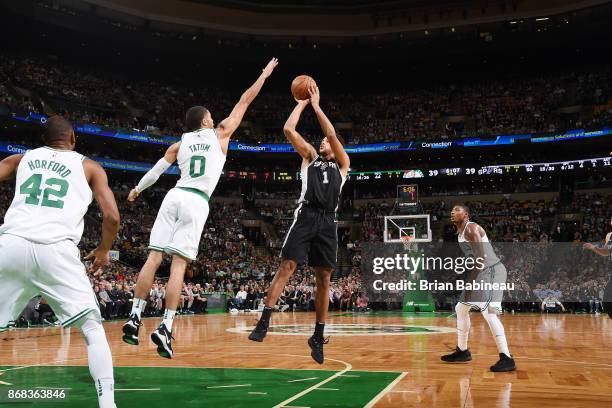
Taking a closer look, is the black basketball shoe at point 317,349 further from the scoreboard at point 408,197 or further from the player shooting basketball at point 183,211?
the scoreboard at point 408,197

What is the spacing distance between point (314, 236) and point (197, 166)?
1.43 metres

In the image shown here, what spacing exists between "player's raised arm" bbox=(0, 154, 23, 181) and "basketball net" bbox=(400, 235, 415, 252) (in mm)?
21917

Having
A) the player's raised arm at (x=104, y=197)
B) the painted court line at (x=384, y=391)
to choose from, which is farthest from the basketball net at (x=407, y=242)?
the player's raised arm at (x=104, y=197)

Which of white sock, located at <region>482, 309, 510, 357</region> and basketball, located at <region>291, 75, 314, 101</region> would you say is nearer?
basketball, located at <region>291, 75, 314, 101</region>

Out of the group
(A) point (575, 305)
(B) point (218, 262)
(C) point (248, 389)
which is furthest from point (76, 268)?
(B) point (218, 262)

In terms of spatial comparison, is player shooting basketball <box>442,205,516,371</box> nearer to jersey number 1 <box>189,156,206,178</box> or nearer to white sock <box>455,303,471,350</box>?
white sock <box>455,303,471,350</box>

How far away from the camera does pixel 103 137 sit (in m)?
33.7

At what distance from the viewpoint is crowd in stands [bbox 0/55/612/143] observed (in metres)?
35.1

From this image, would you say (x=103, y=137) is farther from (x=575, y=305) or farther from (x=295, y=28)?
(x=575, y=305)

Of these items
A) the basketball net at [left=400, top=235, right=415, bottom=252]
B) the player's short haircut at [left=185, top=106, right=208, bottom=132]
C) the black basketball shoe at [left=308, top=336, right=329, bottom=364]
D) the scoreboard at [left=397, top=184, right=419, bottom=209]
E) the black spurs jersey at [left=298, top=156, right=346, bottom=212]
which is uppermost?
the scoreboard at [left=397, top=184, right=419, bottom=209]

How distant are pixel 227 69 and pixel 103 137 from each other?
11312 mm

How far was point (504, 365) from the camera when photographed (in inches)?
283

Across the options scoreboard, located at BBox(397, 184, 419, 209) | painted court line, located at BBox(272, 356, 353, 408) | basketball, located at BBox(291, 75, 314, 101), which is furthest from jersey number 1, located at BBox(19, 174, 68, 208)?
scoreboard, located at BBox(397, 184, 419, 209)

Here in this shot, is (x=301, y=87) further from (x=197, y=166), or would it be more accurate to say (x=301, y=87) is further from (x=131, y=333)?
(x=131, y=333)
